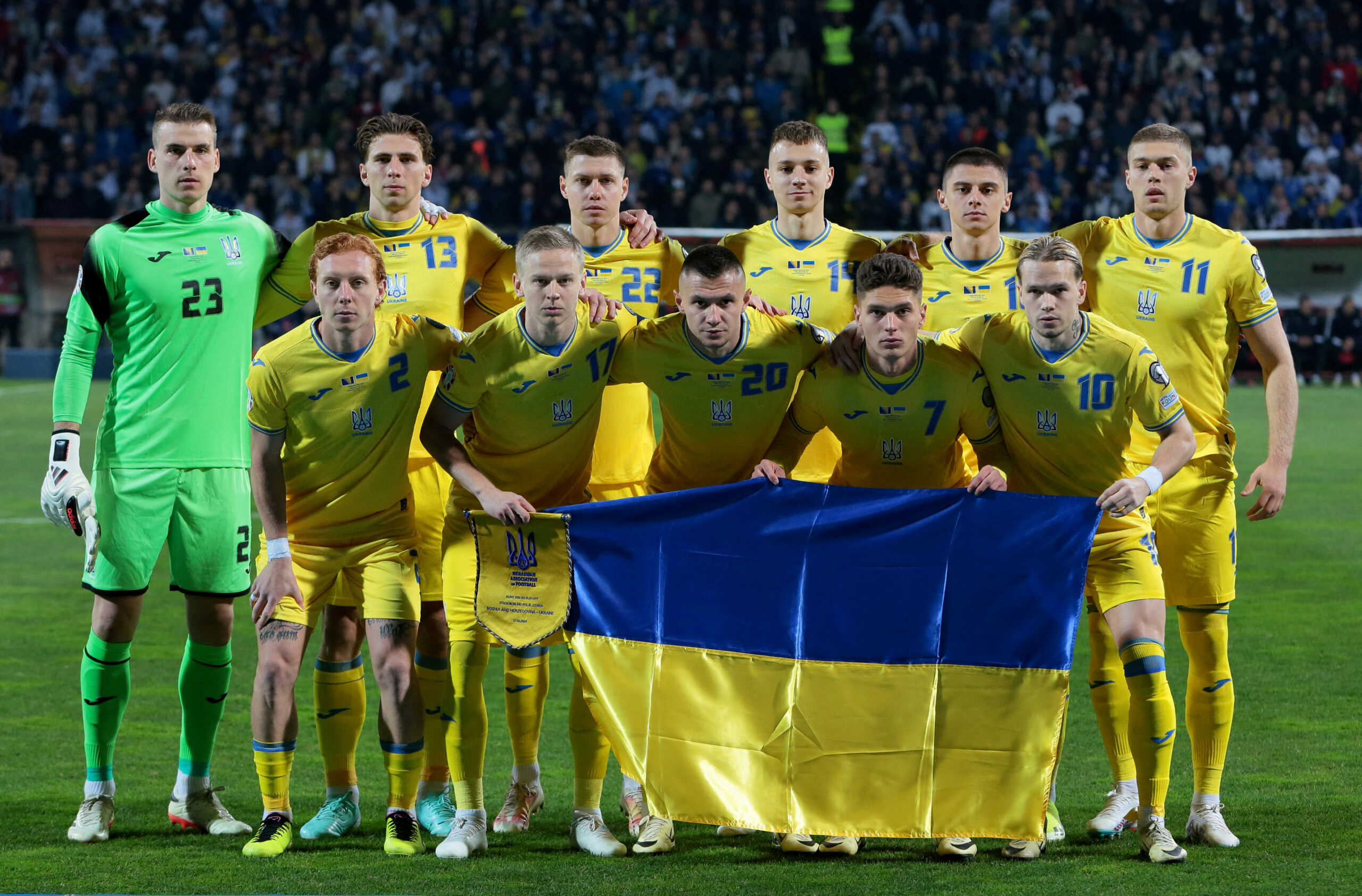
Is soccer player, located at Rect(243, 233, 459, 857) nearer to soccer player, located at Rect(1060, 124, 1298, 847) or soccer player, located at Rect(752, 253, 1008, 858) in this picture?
soccer player, located at Rect(752, 253, 1008, 858)

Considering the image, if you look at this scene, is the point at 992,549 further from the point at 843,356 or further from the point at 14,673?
the point at 14,673

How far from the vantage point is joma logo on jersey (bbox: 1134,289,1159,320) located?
236 inches

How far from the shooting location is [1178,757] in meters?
6.86

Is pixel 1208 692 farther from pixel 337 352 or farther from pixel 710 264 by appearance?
pixel 337 352

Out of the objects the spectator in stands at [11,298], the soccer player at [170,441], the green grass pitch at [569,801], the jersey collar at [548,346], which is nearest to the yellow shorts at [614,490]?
the jersey collar at [548,346]

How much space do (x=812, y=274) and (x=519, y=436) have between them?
1609 millimetres

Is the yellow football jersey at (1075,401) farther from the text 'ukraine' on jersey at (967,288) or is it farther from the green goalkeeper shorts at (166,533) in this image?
the green goalkeeper shorts at (166,533)

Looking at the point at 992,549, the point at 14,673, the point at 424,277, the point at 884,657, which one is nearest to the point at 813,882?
the point at 884,657

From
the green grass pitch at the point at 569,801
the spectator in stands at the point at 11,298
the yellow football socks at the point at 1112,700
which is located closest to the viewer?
the green grass pitch at the point at 569,801

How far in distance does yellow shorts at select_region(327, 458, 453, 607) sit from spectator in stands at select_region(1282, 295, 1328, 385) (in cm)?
2119

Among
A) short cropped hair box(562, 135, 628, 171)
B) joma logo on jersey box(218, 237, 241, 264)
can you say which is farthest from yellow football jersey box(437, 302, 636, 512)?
joma logo on jersey box(218, 237, 241, 264)

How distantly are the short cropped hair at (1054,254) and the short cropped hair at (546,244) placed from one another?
1613mm

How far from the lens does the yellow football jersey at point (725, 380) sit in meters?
5.68

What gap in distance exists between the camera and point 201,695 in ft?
19.5
